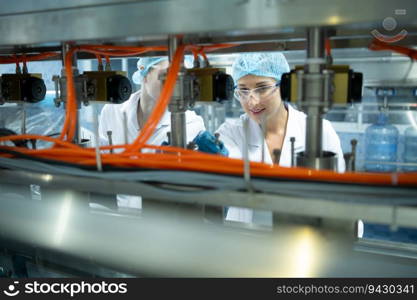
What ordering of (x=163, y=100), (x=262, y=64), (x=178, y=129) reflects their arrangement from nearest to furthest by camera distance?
(x=163, y=100) < (x=178, y=129) < (x=262, y=64)

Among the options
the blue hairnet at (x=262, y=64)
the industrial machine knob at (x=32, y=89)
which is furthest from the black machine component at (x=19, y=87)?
the blue hairnet at (x=262, y=64)

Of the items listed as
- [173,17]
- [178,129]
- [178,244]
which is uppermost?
[173,17]

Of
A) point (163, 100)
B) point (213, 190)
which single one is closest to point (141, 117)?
point (163, 100)

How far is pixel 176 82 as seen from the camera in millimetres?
843

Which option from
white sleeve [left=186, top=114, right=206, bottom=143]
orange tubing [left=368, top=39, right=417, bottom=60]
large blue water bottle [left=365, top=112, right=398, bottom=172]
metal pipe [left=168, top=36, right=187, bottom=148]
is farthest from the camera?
large blue water bottle [left=365, top=112, right=398, bottom=172]

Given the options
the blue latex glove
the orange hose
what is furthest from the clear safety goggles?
the orange hose

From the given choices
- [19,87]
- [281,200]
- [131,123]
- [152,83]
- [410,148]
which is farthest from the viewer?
[410,148]

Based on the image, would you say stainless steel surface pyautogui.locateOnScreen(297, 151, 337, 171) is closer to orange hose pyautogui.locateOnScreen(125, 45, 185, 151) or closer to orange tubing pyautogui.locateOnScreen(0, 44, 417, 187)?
orange tubing pyautogui.locateOnScreen(0, 44, 417, 187)

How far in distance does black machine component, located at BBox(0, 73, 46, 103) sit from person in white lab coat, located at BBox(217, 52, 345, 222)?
84 centimetres

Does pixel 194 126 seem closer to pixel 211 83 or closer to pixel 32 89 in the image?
pixel 32 89

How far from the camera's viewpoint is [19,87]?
3.87ft

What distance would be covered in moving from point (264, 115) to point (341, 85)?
1.06 m

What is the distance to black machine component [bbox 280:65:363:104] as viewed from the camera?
0.72 m

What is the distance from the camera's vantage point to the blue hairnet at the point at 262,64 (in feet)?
5.77
